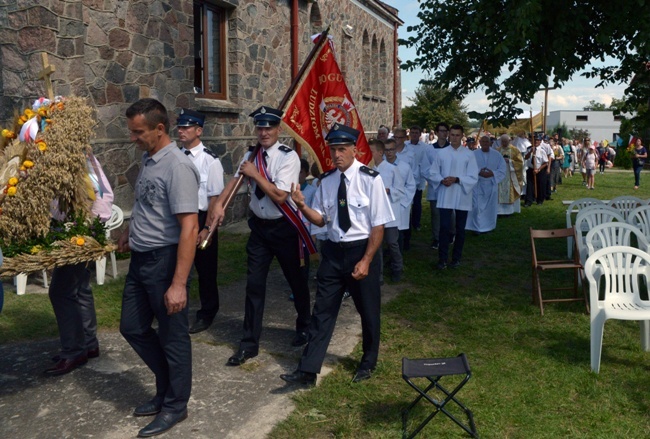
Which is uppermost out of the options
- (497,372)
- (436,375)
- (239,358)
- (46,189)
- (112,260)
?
(46,189)

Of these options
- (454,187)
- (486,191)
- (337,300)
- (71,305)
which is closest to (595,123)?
(486,191)

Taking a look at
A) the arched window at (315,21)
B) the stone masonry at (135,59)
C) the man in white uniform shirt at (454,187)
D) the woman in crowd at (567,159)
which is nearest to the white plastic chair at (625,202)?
the man in white uniform shirt at (454,187)

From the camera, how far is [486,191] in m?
13.4

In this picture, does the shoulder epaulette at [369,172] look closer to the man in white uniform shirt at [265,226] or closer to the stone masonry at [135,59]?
the man in white uniform shirt at [265,226]

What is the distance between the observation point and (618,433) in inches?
178

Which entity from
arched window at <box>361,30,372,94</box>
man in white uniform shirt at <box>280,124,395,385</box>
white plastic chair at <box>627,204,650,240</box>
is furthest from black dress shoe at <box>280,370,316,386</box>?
arched window at <box>361,30,372,94</box>

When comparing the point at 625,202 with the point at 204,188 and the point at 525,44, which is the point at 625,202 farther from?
the point at 204,188

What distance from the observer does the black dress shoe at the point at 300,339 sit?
6.25 metres

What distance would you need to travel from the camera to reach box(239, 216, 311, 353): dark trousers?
19.0 ft

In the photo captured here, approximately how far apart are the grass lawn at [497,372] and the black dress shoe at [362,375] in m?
0.06

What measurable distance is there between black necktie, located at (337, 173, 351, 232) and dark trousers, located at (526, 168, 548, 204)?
14.3m

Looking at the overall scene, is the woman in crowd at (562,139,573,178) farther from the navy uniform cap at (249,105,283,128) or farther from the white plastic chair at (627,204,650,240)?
the navy uniform cap at (249,105,283,128)

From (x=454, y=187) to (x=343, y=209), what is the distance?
4.75 m

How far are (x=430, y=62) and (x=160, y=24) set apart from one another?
4377 mm
